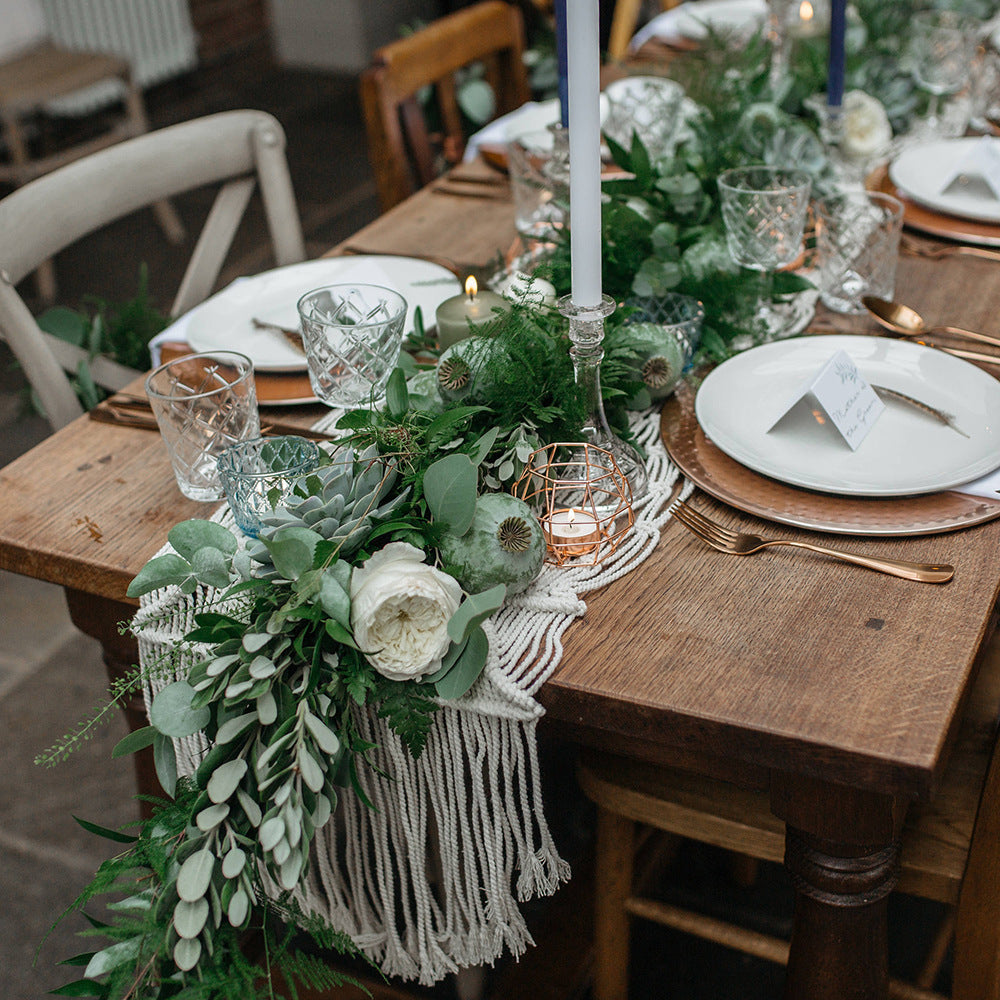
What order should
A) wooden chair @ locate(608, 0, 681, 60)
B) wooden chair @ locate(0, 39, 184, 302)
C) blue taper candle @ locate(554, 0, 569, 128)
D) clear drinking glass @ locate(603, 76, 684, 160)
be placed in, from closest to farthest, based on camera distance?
blue taper candle @ locate(554, 0, 569, 128) < clear drinking glass @ locate(603, 76, 684, 160) < wooden chair @ locate(608, 0, 681, 60) < wooden chair @ locate(0, 39, 184, 302)

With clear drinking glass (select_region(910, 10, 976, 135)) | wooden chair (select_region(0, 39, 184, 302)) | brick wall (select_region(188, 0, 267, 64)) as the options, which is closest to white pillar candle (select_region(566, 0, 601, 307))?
clear drinking glass (select_region(910, 10, 976, 135))

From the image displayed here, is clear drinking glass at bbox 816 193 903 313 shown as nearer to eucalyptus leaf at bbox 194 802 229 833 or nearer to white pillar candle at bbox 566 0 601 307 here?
white pillar candle at bbox 566 0 601 307

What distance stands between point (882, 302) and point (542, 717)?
0.66 metres

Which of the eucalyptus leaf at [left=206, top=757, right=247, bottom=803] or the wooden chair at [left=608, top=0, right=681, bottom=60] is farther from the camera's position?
the wooden chair at [left=608, top=0, right=681, bottom=60]

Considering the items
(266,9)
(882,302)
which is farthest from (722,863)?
(266,9)

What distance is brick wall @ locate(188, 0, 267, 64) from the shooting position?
5078 mm

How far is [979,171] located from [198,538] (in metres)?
1.17

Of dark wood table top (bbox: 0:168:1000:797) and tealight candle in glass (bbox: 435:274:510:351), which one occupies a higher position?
tealight candle in glass (bbox: 435:274:510:351)

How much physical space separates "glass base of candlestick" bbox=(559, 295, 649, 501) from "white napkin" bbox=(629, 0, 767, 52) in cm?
160

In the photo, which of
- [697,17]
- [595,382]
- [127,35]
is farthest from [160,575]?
[127,35]

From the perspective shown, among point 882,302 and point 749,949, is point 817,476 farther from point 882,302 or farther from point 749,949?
point 749,949

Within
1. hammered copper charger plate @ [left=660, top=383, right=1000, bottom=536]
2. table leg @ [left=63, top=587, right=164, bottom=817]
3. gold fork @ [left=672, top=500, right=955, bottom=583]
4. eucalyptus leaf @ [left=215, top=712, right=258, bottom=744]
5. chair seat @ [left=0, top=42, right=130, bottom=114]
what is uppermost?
eucalyptus leaf @ [left=215, top=712, right=258, bottom=744]

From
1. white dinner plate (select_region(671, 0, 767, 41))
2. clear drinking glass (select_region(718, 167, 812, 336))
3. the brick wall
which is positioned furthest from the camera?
the brick wall

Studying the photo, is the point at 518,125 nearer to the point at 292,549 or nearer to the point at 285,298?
the point at 285,298
